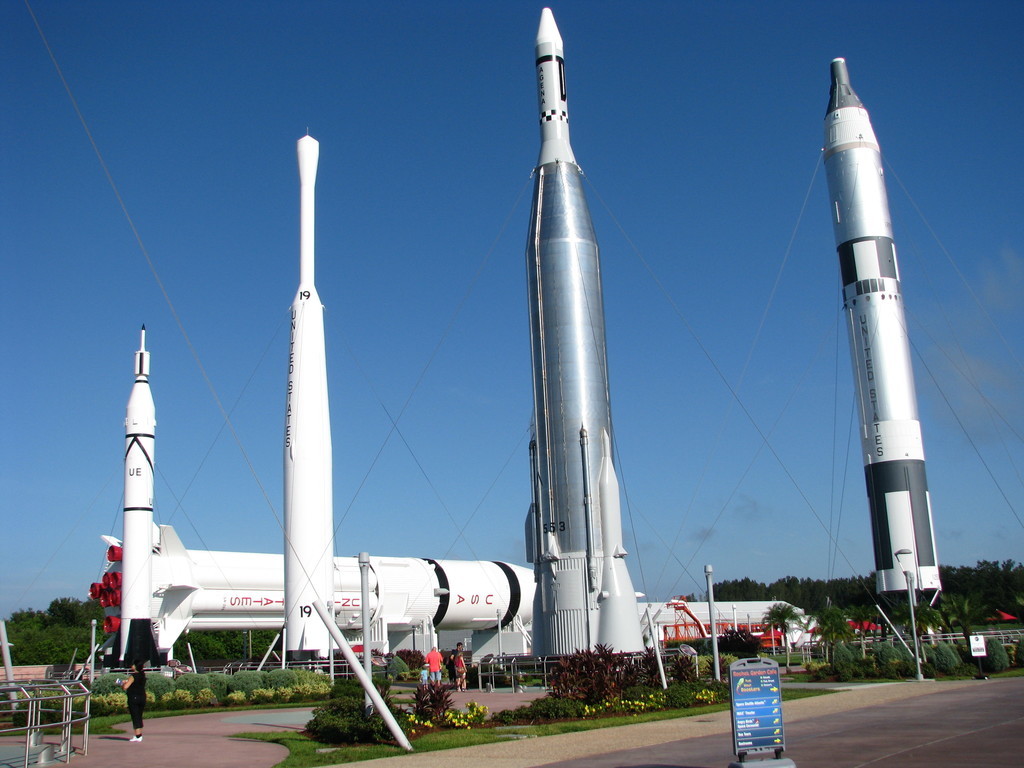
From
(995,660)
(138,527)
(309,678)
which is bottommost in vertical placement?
(995,660)

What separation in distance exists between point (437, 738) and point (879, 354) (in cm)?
2531

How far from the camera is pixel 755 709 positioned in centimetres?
977

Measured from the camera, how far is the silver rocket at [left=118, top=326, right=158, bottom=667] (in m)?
34.5

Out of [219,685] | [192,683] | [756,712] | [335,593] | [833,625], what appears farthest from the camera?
[335,593]

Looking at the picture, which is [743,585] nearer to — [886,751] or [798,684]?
[798,684]

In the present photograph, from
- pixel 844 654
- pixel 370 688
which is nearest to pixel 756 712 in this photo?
pixel 370 688

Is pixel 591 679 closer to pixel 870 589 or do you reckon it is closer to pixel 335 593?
pixel 335 593

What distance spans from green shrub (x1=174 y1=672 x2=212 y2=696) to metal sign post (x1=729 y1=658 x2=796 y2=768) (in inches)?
734

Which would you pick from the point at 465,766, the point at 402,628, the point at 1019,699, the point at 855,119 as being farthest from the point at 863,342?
the point at 465,766

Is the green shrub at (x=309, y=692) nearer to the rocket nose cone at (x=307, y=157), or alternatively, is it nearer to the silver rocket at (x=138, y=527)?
the silver rocket at (x=138, y=527)

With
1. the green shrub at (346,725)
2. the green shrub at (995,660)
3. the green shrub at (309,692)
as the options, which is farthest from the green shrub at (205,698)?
the green shrub at (995,660)

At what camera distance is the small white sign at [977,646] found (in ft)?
82.4

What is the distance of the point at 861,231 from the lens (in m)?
35.4

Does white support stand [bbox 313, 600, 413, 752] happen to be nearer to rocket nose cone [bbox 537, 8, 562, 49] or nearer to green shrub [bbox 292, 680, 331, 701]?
green shrub [bbox 292, 680, 331, 701]
